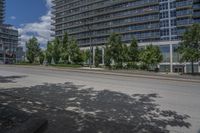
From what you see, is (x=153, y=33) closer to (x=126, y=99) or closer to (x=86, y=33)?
(x=86, y=33)

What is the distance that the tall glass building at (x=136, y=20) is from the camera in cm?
Answer: 7088

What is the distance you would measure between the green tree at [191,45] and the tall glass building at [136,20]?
21695 mm

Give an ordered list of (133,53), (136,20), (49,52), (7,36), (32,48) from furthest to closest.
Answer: (7,36) → (136,20) → (49,52) → (32,48) → (133,53)

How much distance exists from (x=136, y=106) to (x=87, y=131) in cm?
409

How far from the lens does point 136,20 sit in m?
89.3

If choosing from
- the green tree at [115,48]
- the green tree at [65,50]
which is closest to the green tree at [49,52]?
the green tree at [65,50]

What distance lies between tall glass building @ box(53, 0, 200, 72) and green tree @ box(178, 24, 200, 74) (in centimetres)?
2169

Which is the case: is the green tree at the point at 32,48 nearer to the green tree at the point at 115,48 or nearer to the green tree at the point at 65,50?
the green tree at the point at 65,50

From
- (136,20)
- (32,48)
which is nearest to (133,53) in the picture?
(136,20)

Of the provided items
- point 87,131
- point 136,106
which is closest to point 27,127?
point 87,131

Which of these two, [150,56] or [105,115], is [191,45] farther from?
[105,115]

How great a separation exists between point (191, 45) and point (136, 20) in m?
50.5

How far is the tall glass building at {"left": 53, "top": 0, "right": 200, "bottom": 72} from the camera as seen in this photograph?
2790 inches

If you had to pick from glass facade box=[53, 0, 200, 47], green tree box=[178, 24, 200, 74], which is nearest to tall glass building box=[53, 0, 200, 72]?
glass facade box=[53, 0, 200, 47]
